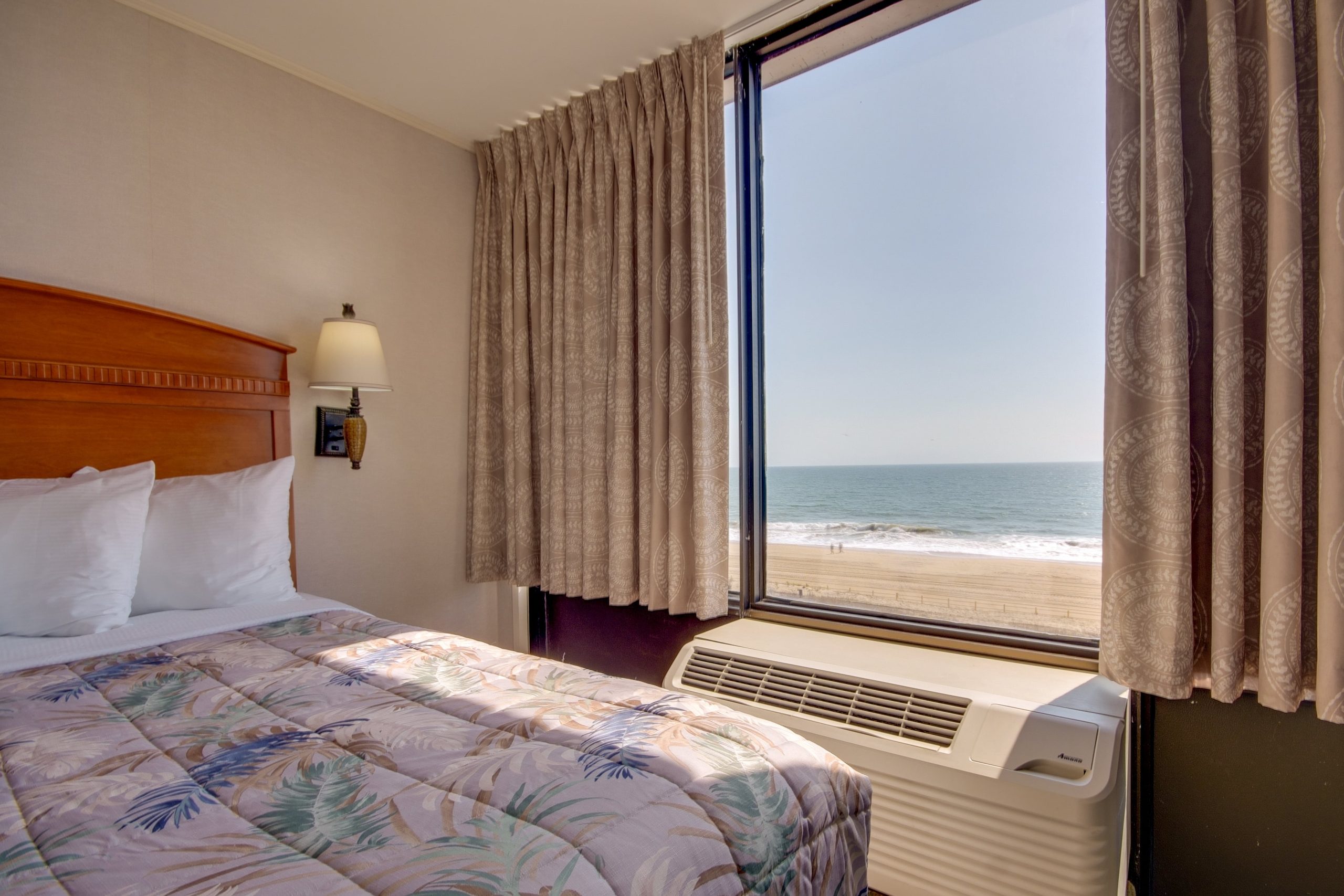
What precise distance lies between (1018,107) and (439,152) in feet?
8.86

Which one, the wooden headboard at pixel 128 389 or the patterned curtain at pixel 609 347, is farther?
the patterned curtain at pixel 609 347

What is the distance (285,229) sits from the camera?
2.31 metres

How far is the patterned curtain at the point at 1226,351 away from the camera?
4.00ft

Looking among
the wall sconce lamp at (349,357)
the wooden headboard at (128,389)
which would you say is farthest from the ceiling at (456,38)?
the wooden headboard at (128,389)

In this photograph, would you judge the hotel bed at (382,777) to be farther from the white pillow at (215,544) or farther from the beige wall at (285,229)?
the beige wall at (285,229)

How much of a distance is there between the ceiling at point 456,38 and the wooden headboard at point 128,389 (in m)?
0.97

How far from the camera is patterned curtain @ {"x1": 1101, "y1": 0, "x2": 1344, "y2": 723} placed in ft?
4.00

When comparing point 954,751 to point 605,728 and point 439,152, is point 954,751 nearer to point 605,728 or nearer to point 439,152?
point 605,728

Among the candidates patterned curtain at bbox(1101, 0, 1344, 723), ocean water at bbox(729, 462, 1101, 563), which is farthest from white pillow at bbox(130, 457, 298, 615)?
ocean water at bbox(729, 462, 1101, 563)

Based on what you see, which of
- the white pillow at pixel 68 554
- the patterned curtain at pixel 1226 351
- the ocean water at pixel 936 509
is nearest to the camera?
the patterned curtain at pixel 1226 351

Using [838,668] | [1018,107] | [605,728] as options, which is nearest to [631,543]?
[838,668]

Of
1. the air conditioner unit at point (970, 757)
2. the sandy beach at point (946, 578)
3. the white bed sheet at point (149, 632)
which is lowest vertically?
the sandy beach at point (946, 578)

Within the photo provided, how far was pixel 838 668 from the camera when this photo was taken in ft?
5.38

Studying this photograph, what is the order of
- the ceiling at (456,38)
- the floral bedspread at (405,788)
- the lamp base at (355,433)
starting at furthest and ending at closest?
the lamp base at (355,433) → the ceiling at (456,38) → the floral bedspread at (405,788)
